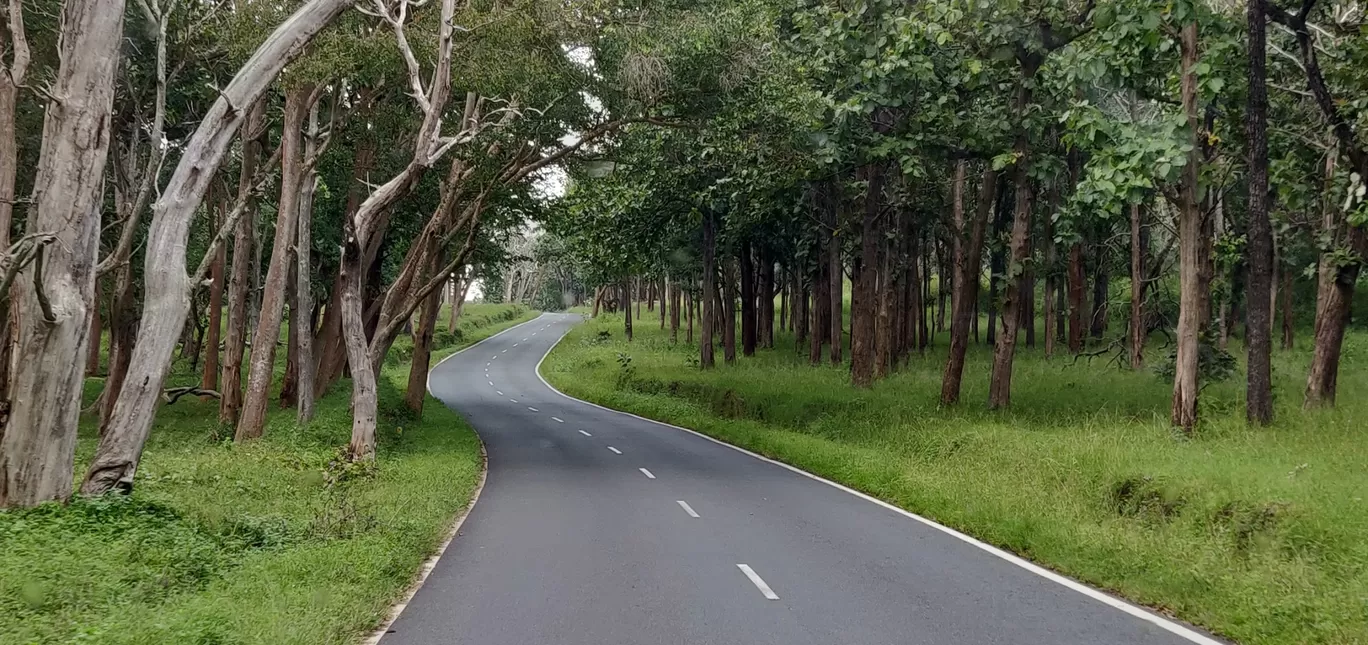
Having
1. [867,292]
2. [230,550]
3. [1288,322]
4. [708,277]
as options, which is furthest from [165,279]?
[1288,322]

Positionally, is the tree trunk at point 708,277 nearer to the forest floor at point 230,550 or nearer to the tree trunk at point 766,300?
the tree trunk at point 766,300

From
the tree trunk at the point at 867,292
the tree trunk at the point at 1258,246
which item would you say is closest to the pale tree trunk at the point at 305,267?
the tree trunk at the point at 867,292

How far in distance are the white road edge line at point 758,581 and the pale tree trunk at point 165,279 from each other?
6183 mm

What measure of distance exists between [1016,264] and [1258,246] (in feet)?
A: 17.8

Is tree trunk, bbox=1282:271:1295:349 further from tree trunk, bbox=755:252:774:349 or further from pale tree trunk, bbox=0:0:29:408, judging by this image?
pale tree trunk, bbox=0:0:29:408

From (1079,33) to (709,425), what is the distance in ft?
43.4

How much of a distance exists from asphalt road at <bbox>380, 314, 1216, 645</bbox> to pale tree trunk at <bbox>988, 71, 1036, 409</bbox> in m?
5.27

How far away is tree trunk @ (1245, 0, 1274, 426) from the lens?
1364cm

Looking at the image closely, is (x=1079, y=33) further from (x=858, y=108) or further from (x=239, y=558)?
(x=239, y=558)

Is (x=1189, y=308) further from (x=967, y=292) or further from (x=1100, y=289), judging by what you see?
(x=1100, y=289)

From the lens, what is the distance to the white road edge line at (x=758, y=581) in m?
8.45

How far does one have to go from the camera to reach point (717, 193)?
1068 inches

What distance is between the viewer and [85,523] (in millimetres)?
8969

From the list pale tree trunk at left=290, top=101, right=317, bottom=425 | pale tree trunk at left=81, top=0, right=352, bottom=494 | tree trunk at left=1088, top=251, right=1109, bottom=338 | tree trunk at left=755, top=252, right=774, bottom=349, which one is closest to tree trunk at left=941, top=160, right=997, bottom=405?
pale tree trunk at left=290, top=101, right=317, bottom=425
